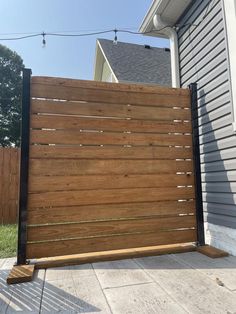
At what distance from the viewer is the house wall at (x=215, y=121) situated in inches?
121

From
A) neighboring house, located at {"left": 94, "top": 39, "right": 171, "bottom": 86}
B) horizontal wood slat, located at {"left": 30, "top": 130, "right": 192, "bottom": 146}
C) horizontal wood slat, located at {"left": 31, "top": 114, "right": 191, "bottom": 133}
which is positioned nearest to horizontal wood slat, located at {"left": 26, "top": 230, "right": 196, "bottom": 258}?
horizontal wood slat, located at {"left": 30, "top": 130, "right": 192, "bottom": 146}

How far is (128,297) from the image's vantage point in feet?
6.59

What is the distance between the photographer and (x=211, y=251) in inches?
118

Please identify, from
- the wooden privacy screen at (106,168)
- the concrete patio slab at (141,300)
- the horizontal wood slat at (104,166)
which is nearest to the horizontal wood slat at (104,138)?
the wooden privacy screen at (106,168)

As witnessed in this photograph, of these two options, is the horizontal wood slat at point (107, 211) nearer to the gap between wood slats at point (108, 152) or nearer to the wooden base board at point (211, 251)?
the wooden base board at point (211, 251)

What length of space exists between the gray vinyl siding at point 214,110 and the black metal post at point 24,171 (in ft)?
6.69

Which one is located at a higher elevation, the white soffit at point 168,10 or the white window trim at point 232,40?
the white soffit at point 168,10

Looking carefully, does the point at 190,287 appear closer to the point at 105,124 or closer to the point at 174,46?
the point at 105,124

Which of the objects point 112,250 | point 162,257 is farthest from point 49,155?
point 162,257

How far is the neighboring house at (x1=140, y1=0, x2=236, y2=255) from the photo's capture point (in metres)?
3.01

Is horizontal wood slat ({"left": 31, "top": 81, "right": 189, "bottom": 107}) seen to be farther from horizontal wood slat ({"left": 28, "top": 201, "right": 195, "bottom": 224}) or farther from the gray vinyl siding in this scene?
horizontal wood slat ({"left": 28, "top": 201, "right": 195, "bottom": 224})

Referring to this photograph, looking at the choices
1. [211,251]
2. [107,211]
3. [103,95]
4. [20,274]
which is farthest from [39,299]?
[103,95]

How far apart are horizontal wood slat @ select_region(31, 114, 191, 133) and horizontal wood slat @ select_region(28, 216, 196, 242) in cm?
98

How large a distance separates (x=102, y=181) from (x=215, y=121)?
57.3 inches
